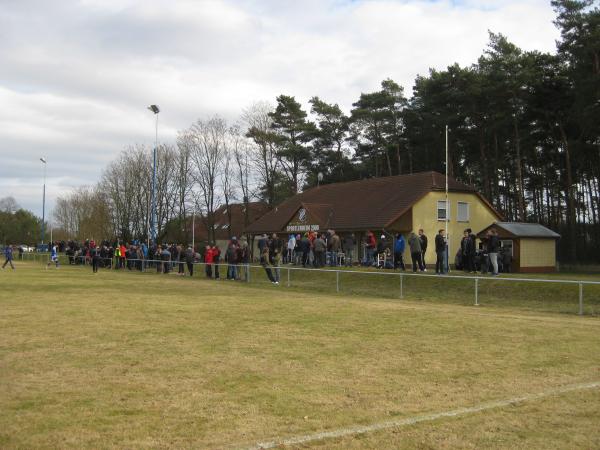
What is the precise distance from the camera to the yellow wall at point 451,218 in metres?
38.3

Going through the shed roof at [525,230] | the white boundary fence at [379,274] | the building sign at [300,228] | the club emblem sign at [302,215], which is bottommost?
the white boundary fence at [379,274]

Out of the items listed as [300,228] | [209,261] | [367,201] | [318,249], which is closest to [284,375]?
[318,249]

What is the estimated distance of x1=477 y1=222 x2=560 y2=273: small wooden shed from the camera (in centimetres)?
3173

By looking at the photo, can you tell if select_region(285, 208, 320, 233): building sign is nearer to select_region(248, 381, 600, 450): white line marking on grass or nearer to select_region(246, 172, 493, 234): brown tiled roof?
select_region(246, 172, 493, 234): brown tiled roof

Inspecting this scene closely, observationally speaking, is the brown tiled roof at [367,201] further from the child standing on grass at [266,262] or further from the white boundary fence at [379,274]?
the child standing on grass at [266,262]

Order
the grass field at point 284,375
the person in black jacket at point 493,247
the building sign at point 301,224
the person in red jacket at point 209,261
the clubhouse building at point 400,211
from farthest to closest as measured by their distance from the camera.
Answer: the building sign at point 301,224
the clubhouse building at point 400,211
the person in red jacket at point 209,261
the person in black jacket at point 493,247
the grass field at point 284,375

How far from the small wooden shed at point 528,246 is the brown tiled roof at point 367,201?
6922 mm

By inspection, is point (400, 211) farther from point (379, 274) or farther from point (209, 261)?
point (379, 274)

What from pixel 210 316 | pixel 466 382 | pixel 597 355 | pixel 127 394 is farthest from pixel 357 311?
pixel 127 394

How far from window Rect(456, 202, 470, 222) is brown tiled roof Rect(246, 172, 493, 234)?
40.4 inches

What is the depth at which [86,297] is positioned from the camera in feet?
59.2

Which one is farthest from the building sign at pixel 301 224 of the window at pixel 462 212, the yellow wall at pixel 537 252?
the yellow wall at pixel 537 252

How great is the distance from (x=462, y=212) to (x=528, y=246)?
9.10 m

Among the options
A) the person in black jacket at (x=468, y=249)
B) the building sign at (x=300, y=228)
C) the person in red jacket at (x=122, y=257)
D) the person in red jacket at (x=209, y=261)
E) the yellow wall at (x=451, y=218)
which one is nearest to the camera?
the person in black jacket at (x=468, y=249)
